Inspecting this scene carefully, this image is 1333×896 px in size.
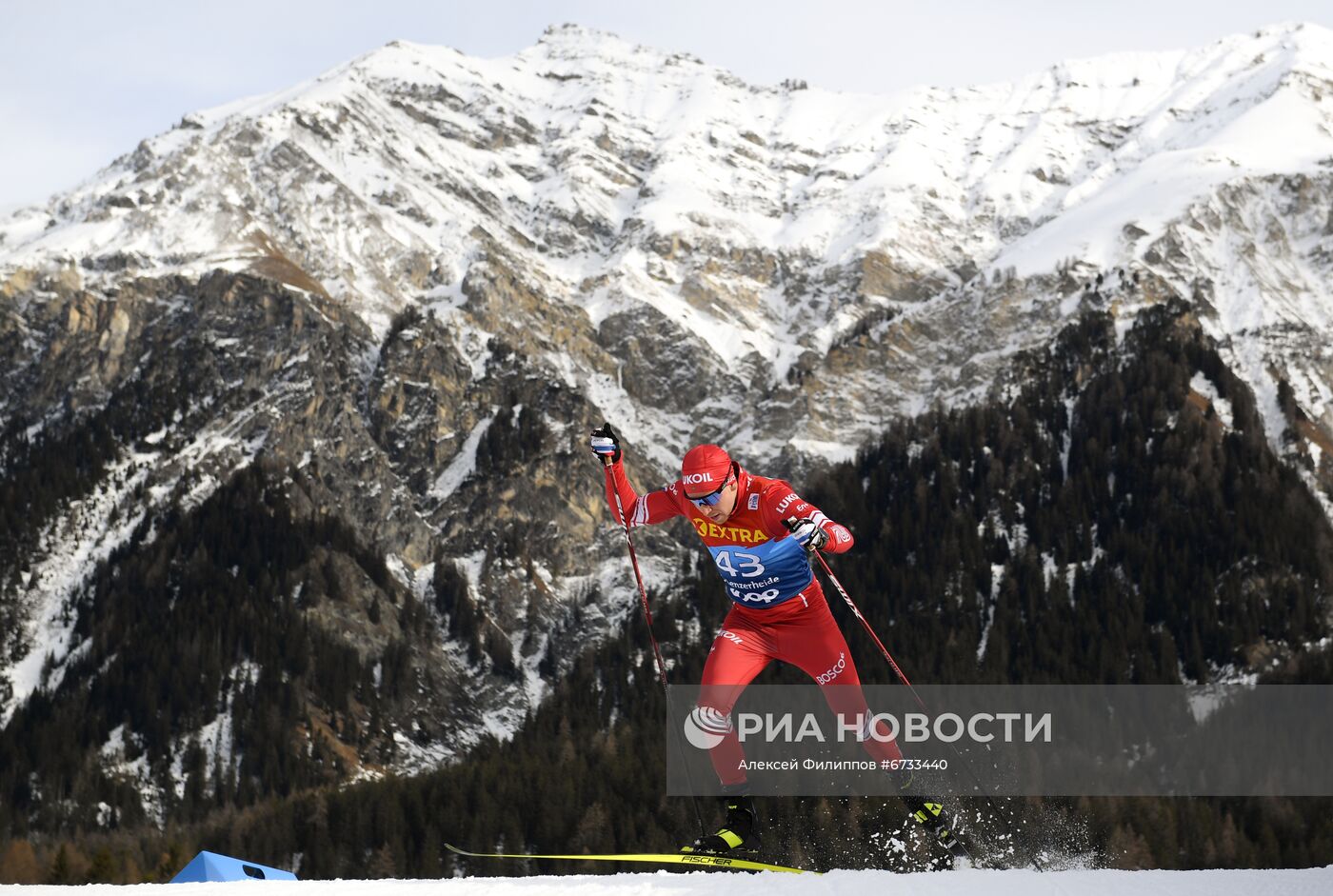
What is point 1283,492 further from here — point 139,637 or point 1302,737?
point 139,637

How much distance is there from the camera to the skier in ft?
58.0

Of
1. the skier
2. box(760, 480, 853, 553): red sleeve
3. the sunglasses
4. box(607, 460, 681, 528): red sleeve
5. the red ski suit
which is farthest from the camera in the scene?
box(607, 460, 681, 528): red sleeve

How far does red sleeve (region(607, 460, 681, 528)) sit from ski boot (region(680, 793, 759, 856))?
3.51 m

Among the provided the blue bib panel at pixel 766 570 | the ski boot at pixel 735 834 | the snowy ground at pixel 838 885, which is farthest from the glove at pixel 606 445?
the snowy ground at pixel 838 885

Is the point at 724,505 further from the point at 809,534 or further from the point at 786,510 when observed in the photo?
the point at 809,534

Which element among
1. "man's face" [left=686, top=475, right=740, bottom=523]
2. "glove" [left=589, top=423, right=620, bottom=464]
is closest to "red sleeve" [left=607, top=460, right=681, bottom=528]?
"glove" [left=589, top=423, right=620, bottom=464]

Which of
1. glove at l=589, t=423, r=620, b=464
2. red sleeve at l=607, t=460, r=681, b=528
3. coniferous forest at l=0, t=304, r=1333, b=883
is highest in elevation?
coniferous forest at l=0, t=304, r=1333, b=883

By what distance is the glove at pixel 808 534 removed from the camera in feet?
55.1

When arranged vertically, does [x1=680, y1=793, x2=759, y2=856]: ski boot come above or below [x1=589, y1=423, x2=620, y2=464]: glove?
below

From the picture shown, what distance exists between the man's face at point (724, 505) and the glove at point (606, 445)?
1.52 metres

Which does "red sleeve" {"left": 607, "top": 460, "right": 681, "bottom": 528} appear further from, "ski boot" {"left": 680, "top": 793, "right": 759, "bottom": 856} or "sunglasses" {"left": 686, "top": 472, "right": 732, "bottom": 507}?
"ski boot" {"left": 680, "top": 793, "right": 759, "bottom": 856}

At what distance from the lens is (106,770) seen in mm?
161750

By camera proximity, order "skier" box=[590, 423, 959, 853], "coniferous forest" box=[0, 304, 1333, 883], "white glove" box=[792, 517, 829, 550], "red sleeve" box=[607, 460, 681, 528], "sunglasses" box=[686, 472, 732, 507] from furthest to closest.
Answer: "coniferous forest" box=[0, 304, 1333, 883], "red sleeve" box=[607, 460, 681, 528], "skier" box=[590, 423, 959, 853], "sunglasses" box=[686, 472, 732, 507], "white glove" box=[792, 517, 829, 550]

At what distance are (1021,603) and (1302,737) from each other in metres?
50.1
